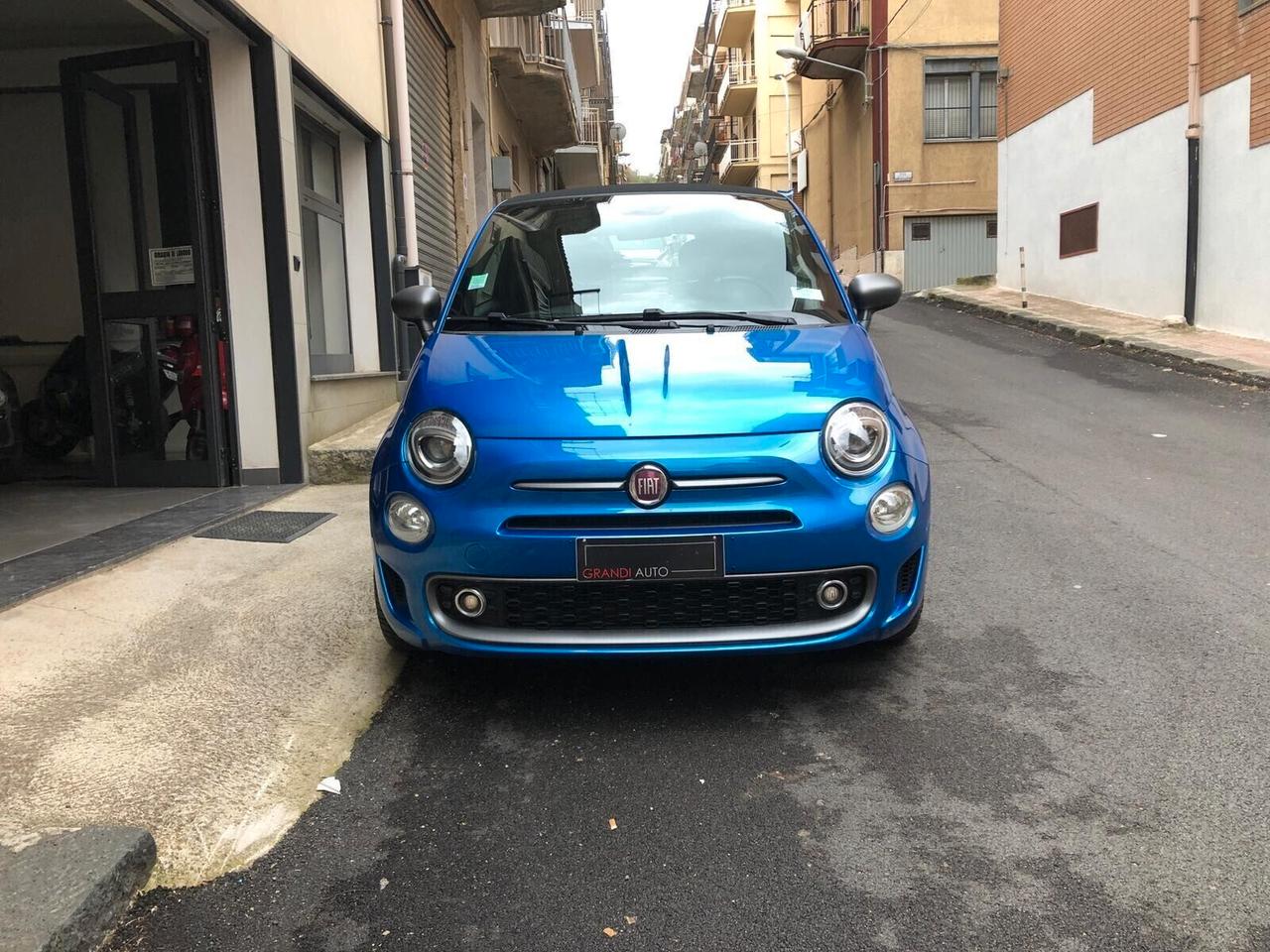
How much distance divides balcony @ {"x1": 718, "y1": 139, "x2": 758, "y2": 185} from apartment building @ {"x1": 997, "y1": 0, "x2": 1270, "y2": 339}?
78.7 feet

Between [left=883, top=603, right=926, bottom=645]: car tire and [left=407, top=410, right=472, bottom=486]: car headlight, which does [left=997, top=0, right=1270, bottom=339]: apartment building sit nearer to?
[left=883, top=603, right=926, bottom=645]: car tire

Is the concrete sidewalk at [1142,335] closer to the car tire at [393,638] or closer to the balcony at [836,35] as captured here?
the car tire at [393,638]

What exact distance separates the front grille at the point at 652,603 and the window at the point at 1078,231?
16315mm

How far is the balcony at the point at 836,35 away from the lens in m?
27.4

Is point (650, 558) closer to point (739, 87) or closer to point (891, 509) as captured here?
point (891, 509)

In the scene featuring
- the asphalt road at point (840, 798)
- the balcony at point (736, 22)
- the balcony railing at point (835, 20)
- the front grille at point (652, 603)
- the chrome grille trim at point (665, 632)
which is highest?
the balcony at point (736, 22)

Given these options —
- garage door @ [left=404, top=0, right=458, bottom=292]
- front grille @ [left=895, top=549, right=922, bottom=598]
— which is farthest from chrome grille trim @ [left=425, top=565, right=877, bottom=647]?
garage door @ [left=404, top=0, right=458, bottom=292]

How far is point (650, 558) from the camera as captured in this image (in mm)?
2879

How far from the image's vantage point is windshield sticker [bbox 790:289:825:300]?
13.1 ft

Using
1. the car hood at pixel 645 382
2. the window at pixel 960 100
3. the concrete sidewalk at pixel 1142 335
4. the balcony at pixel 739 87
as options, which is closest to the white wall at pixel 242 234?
the car hood at pixel 645 382

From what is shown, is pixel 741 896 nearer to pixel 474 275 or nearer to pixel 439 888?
pixel 439 888

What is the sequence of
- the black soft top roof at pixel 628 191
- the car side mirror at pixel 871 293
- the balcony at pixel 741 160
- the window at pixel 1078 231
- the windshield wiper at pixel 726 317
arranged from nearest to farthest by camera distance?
the windshield wiper at pixel 726 317 → the car side mirror at pixel 871 293 → the black soft top roof at pixel 628 191 → the window at pixel 1078 231 → the balcony at pixel 741 160

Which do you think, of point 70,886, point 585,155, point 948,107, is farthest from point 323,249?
point 948,107

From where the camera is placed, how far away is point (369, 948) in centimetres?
208
